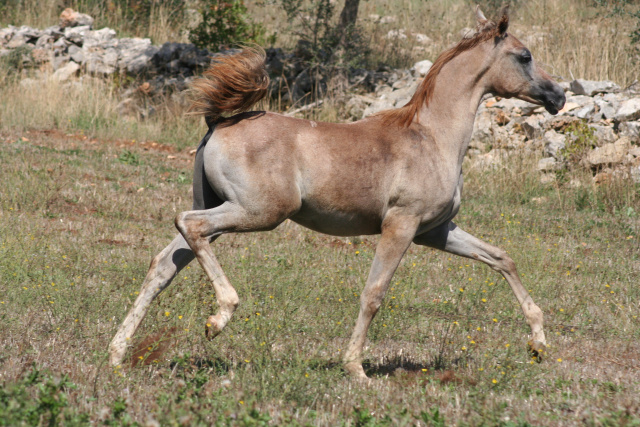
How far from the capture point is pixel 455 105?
214 inches

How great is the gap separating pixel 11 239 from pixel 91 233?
1.43m

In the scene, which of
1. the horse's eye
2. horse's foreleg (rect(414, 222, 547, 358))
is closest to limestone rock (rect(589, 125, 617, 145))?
the horse's eye

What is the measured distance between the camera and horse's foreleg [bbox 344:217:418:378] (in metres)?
4.98

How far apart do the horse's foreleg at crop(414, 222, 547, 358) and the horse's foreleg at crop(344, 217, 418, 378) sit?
62 centimetres

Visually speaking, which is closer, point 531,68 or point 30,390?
point 30,390

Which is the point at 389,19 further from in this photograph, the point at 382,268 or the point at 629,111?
the point at 382,268

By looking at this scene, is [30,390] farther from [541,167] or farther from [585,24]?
[585,24]

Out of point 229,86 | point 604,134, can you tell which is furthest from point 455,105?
point 604,134

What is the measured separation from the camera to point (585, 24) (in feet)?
56.2

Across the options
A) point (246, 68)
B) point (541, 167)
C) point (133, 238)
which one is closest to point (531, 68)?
point (246, 68)

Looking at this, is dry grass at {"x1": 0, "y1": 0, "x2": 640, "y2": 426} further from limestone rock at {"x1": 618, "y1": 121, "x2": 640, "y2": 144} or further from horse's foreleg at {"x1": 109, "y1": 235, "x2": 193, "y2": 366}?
limestone rock at {"x1": 618, "y1": 121, "x2": 640, "y2": 144}

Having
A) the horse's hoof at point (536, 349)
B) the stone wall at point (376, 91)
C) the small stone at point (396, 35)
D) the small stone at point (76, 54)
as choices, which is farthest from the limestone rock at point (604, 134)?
the small stone at point (76, 54)

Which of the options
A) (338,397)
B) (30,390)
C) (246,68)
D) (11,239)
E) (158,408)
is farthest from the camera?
(11,239)

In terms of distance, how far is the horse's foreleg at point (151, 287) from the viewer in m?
4.77
